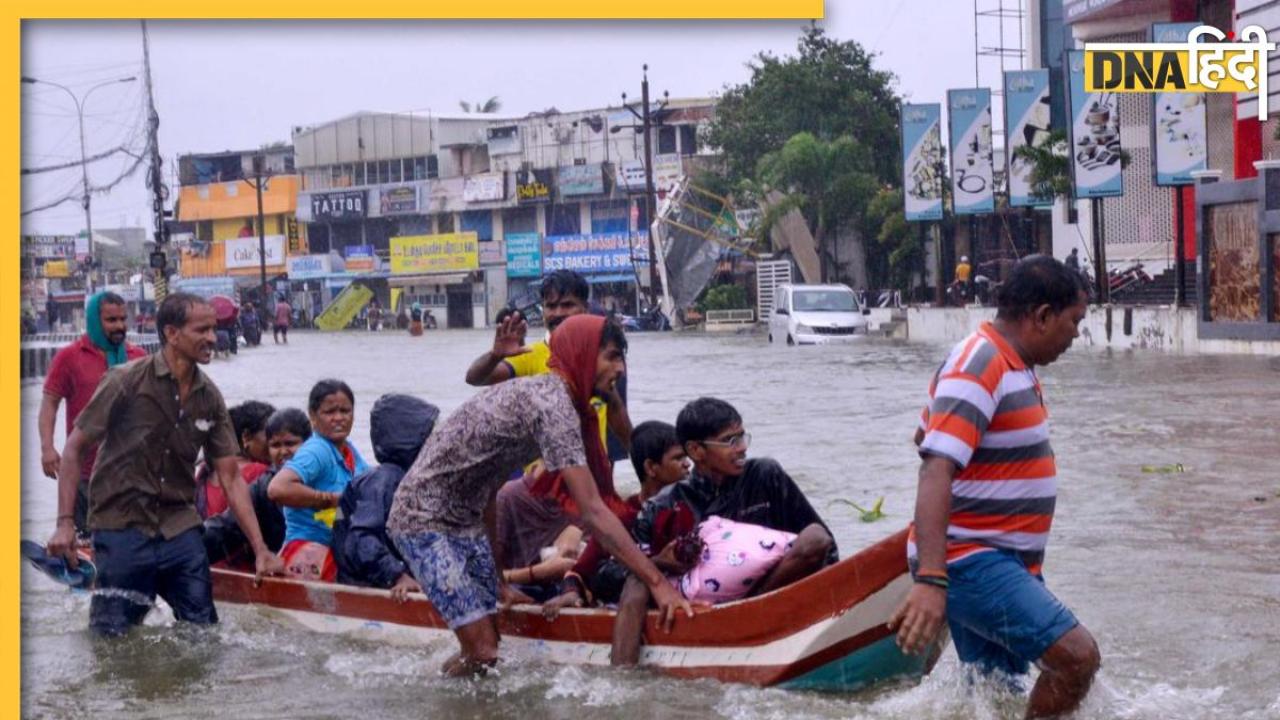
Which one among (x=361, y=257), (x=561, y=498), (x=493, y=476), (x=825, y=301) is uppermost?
(x=361, y=257)

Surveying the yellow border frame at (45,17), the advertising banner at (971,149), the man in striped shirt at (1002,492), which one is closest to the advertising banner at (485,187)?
the advertising banner at (971,149)

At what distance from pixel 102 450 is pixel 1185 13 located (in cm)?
3206

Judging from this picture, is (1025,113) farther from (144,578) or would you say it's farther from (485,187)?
(144,578)

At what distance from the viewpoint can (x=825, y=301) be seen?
3303 centimetres

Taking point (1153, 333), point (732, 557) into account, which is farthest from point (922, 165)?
point (732, 557)

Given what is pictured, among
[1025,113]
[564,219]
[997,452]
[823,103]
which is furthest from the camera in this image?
[564,219]

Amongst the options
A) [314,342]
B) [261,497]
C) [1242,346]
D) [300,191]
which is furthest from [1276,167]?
[314,342]

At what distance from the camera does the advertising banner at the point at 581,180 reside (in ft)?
166

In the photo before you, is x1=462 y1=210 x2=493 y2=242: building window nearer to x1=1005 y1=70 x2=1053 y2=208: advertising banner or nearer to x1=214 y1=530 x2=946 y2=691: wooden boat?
x1=1005 y1=70 x2=1053 y2=208: advertising banner

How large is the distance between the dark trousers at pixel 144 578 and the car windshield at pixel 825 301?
26385mm

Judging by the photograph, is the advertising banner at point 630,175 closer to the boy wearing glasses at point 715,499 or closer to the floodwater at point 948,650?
the floodwater at point 948,650

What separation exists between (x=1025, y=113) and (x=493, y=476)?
89.2 feet

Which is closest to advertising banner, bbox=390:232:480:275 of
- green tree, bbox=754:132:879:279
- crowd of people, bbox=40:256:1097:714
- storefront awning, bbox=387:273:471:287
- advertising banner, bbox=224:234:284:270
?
storefront awning, bbox=387:273:471:287

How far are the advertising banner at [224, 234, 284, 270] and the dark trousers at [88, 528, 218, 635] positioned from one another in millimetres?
33285
